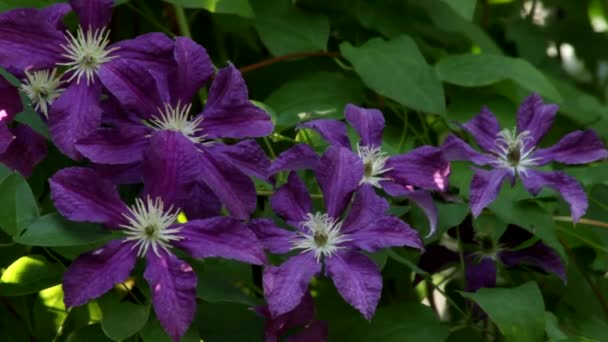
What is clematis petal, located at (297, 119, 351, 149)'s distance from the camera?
964 millimetres

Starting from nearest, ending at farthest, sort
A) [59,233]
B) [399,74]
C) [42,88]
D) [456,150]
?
1. [59,233]
2. [42,88]
3. [456,150]
4. [399,74]

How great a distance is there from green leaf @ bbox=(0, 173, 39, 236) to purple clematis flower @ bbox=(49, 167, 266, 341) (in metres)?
0.05

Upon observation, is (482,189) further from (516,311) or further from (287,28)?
(287,28)

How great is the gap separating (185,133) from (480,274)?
0.37 meters

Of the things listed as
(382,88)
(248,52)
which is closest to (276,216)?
(382,88)

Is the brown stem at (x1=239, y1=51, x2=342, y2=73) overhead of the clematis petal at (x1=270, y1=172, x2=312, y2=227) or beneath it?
overhead

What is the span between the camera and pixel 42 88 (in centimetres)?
91

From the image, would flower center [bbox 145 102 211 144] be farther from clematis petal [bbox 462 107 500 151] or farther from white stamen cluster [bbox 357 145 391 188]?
clematis petal [bbox 462 107 500 151]

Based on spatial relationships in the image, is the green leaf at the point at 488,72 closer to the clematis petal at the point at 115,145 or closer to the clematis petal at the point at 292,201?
the clematis petal at the point at 292,201

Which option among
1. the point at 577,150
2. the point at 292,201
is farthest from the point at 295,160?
the point at 577,150

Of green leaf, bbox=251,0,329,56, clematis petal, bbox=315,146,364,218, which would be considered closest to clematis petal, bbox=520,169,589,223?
clematis petal, bbox=315,146,364,218

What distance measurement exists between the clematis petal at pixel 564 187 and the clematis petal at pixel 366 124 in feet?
0.53

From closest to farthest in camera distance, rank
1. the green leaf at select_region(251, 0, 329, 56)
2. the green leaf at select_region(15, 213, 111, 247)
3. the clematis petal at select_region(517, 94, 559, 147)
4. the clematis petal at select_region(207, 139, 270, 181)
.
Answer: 1. the green leaf at select_region(15, 213, 111, 247)
2. the clematis petal at select_region(207, 139, 270, 181)
3. the clematis petal at select_region(517, 94, 559, 147)
4. the green leaf at select_region(251, 0, 329, 56)

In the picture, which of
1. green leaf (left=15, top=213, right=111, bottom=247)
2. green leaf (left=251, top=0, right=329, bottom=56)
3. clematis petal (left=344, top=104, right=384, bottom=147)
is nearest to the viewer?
green leaf (left=15, top=213, right=111, bottom=247)
